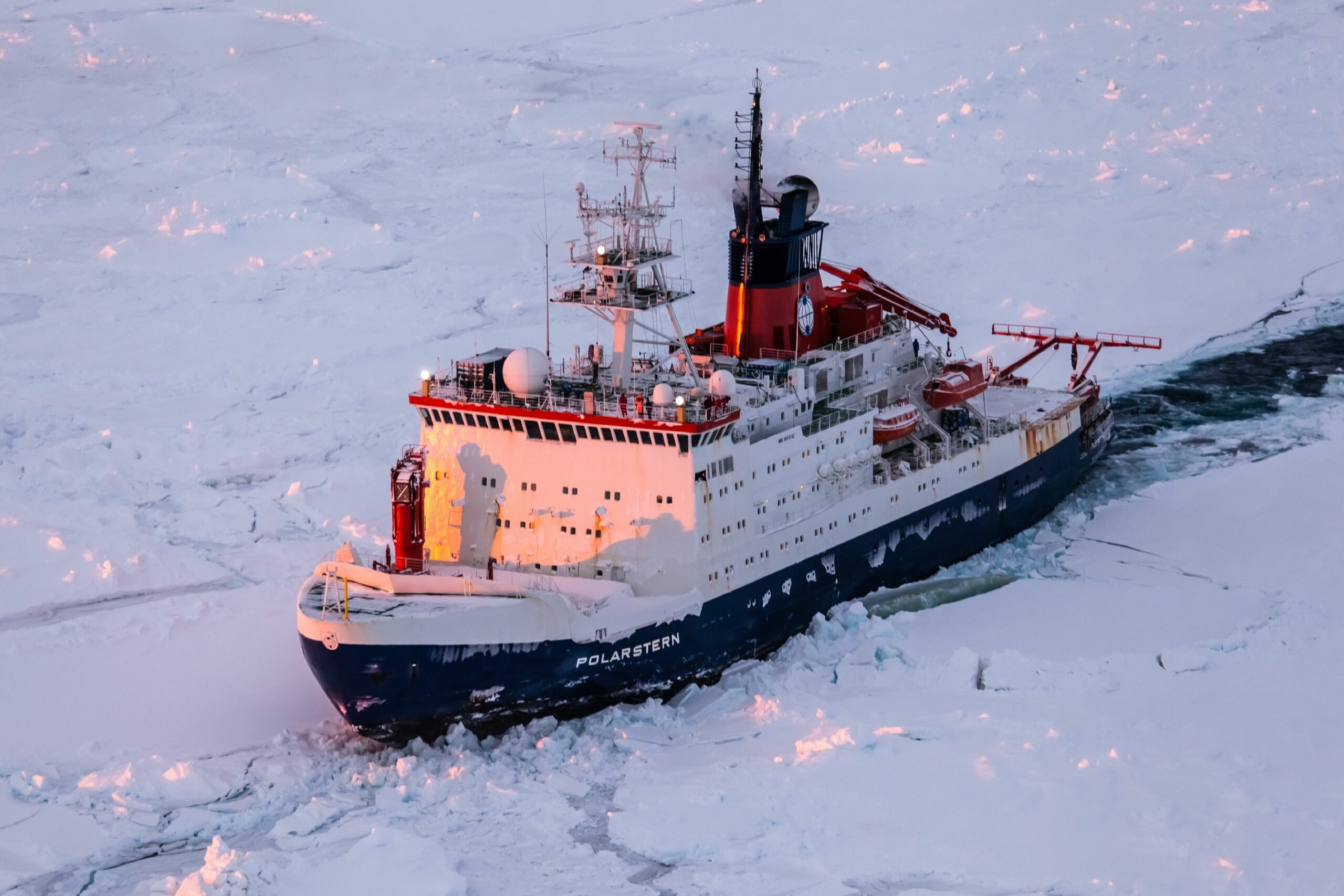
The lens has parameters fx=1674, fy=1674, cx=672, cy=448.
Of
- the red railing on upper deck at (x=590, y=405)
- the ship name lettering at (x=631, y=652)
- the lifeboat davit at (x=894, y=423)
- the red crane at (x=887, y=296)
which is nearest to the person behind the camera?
the ship name lettering at (x=631, y=652)

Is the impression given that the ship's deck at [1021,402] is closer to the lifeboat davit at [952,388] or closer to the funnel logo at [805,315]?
the lifeboat davit at [952,388]

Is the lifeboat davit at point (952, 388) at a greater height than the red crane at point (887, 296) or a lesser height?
lesser

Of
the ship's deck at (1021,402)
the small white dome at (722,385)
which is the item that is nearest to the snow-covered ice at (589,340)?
the ship's deck at (1021,402)

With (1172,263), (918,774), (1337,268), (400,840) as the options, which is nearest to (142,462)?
(400,840)

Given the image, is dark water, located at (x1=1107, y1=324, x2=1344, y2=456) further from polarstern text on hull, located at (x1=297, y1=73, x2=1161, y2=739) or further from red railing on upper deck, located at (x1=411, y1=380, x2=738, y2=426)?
red railing on upper deck, located at (x1=411, y1=380, x2=738, y2=426)

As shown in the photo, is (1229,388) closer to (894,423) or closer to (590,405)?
(894,423)

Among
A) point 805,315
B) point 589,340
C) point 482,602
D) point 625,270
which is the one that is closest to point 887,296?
point 805,315

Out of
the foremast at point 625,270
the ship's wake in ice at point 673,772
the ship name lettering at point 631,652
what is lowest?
the ship's wake in ice at point 673,772
